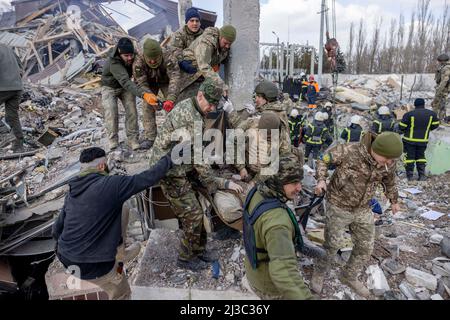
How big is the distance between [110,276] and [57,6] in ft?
60.3

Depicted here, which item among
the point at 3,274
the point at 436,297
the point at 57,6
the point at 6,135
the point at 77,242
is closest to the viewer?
the point at 77,242

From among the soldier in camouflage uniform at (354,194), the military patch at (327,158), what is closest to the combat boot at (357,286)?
the soldier in camouflage uniform at (354,194)

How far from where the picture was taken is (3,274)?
3.70m

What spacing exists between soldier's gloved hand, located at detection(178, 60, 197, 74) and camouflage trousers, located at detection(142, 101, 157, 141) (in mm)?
763

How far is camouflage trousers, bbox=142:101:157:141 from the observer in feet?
14.6

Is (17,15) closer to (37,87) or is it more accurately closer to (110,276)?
(37,87)

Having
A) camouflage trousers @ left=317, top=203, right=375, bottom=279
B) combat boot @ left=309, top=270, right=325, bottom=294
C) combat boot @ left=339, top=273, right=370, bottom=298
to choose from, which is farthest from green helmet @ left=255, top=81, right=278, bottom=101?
combat boot @ left=339, top=273, right=370, bottom=298

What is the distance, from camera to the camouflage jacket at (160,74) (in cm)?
404

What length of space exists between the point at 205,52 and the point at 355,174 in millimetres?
2339

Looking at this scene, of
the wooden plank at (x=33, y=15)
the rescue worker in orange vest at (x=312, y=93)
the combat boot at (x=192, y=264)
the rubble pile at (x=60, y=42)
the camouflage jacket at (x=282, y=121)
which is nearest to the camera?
the combat boot at (x=192, y=264)

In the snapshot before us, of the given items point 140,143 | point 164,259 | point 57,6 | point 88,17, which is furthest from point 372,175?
point 57,6

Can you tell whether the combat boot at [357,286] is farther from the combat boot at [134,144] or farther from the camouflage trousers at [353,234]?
the combat boot at [134,144]

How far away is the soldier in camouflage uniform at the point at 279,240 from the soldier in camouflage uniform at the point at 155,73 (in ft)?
7.48
